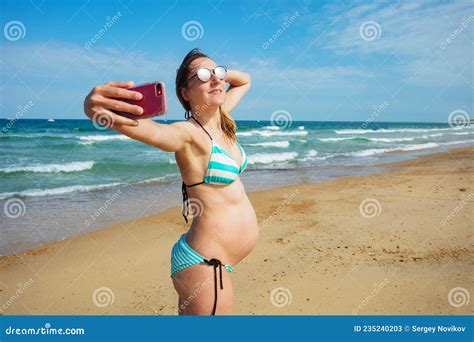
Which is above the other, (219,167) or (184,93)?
(184,93)

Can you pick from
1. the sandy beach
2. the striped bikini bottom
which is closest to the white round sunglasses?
the striped bikini bottom

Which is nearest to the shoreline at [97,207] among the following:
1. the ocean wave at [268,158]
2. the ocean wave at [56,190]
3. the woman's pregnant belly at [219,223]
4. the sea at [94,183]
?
the sea at [94,183]

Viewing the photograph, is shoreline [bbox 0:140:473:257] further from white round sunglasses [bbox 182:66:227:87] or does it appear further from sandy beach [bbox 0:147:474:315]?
white round sunglasses [bbox 182:66:227:87]

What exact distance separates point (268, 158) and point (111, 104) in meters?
20.8

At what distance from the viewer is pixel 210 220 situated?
270 centimetres

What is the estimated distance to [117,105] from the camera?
A: 183 cm

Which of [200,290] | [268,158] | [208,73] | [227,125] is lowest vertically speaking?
[200,290]

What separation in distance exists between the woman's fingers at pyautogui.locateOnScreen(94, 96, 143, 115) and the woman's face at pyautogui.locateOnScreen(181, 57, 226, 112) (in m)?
0.82

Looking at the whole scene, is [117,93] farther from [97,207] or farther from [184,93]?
[97,207]

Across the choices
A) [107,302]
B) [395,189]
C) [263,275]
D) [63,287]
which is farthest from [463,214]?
[63,287]

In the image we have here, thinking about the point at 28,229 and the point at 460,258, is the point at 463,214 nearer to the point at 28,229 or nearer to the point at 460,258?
the point at 460,258

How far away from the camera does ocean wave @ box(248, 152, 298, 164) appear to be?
2149cm

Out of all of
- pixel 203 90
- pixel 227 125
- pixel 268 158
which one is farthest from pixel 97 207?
pixel 268 158

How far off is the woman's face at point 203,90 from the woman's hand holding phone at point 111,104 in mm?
799
